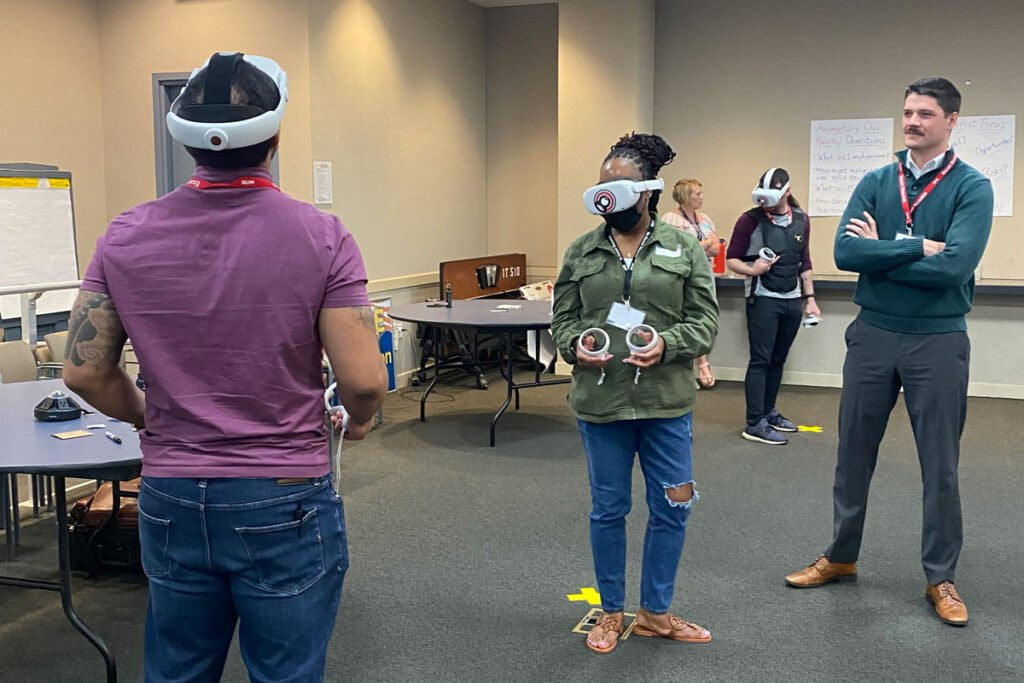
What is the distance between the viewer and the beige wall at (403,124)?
6.20 m

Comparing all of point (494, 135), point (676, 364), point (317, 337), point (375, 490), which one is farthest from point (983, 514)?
point (494, 135)

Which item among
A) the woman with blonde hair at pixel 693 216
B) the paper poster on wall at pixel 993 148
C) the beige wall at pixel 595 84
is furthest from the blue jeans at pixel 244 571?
the paper poster on wall at pixel 993 148

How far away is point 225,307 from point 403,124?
5.73 m

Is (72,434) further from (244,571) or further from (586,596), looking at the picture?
(586,596)

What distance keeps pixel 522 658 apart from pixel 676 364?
0.94 meters

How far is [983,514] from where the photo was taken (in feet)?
13.7

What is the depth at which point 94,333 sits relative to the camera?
157cm

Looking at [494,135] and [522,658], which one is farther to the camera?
[494,135]

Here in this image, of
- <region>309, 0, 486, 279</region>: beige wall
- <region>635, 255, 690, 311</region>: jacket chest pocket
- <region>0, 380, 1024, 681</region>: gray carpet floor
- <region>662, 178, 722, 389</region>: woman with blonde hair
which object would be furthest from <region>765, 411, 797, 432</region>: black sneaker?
<region>635, 255, 690, 311</region>: jacket chest pocket

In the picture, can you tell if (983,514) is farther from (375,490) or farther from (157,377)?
(157,377)

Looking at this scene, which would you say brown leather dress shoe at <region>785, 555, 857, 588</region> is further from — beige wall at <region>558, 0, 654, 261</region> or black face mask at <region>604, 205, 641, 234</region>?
beige wall at <region>558, 0, 654, 261</region>

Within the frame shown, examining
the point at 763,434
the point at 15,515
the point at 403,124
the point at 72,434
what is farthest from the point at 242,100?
the point at 403,124

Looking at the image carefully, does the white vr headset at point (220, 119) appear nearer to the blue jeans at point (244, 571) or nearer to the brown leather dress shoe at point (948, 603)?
the blue jeans at point (244, 571)

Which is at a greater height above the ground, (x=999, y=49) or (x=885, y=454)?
(x=999, y=49)
